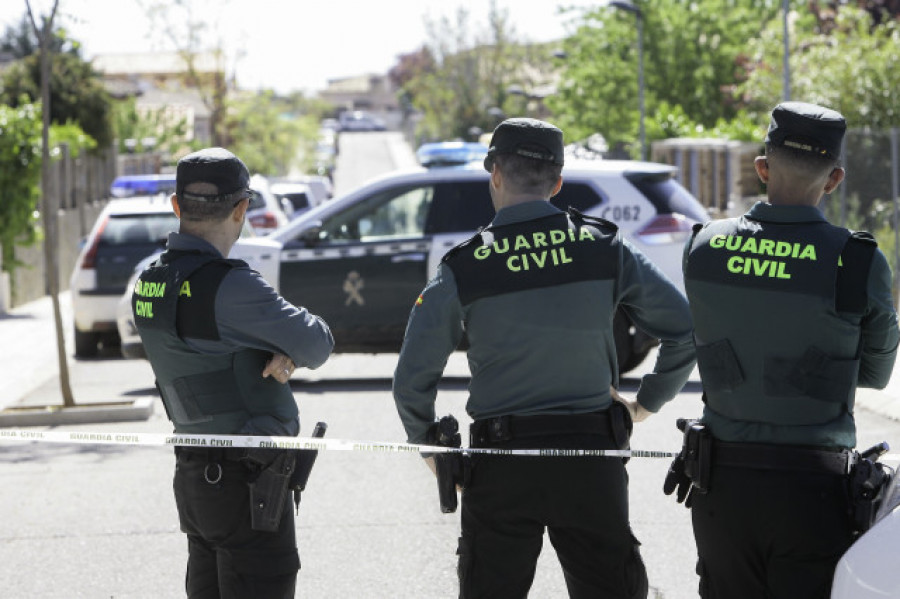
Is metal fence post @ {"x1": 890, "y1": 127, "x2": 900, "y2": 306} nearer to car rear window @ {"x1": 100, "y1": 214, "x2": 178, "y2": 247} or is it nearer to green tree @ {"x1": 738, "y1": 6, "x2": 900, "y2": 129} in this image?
green tree @ {"x1": 738, "y1": 6, "x2": 900, "y2": 129}

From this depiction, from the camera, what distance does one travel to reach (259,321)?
431cm

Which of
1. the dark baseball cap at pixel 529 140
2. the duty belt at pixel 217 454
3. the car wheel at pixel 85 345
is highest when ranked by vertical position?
the dark baseball cap at pixel 529 140

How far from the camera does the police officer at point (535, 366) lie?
4.14m

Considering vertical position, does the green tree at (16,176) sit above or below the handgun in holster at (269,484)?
below

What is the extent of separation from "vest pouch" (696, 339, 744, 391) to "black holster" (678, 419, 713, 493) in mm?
122

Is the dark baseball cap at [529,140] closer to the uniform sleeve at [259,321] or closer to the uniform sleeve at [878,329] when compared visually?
the uniform sleeve at [259,321]

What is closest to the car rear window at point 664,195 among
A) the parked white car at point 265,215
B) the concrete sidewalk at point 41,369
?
the concrete sidewalk at point 41,369

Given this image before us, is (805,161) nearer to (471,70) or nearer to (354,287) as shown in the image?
(354,287)

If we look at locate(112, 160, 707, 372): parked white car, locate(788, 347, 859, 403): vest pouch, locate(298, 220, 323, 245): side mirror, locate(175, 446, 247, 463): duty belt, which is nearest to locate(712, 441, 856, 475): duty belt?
locate(788, 347, 859, 403): vest pouch

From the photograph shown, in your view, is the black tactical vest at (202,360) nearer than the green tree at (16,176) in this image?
Yes

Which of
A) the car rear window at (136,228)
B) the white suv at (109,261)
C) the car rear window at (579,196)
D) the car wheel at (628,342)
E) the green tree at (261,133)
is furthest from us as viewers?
the green tree at (261,133)

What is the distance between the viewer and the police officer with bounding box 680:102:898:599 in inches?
156

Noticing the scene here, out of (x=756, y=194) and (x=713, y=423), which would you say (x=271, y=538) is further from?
(x=756, y=194)

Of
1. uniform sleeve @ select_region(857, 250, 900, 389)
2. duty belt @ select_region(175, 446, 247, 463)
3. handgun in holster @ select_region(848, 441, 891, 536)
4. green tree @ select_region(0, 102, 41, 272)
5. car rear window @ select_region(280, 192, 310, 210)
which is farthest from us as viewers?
car rear window @ select_region(280, 192, 310, 210)
